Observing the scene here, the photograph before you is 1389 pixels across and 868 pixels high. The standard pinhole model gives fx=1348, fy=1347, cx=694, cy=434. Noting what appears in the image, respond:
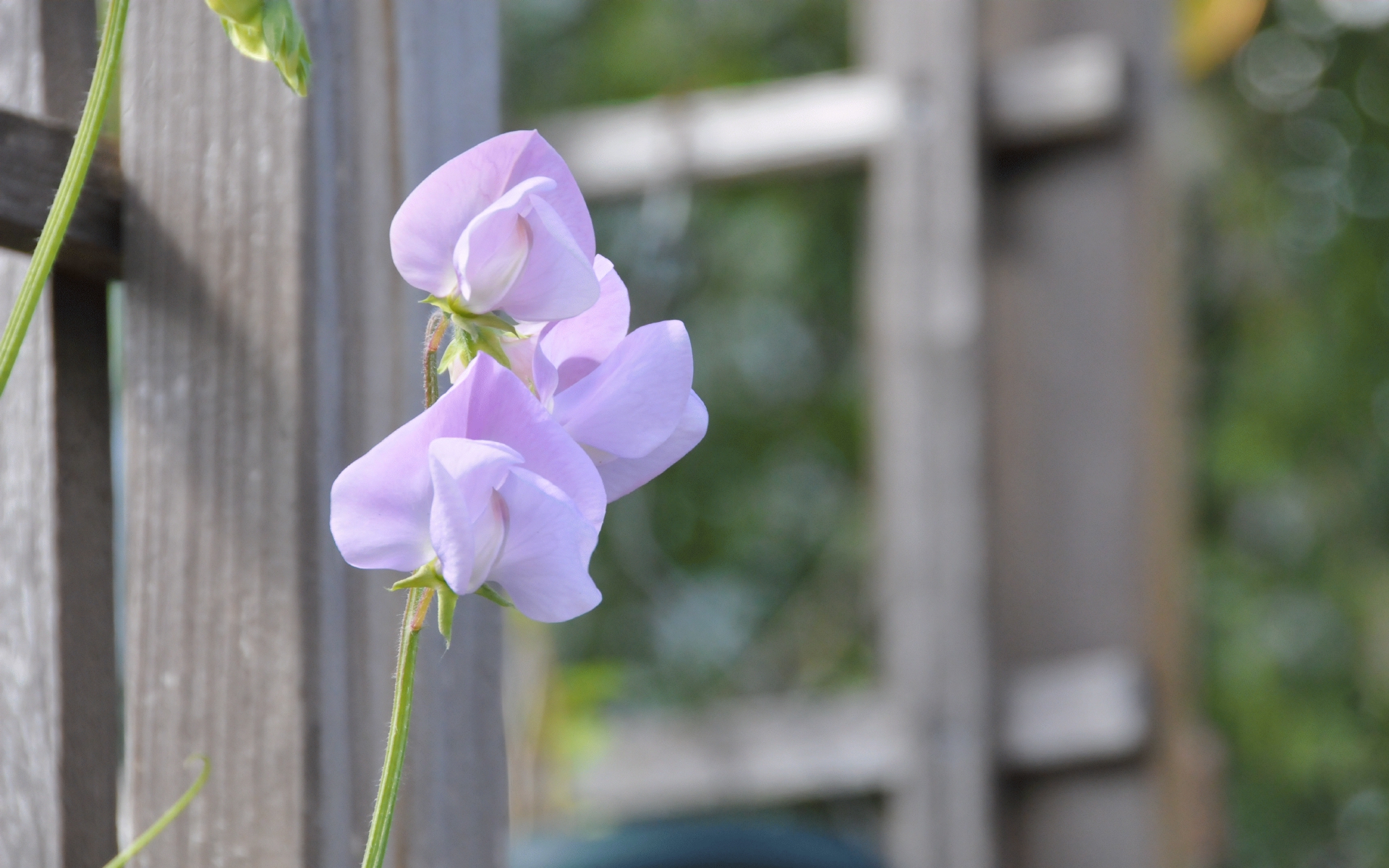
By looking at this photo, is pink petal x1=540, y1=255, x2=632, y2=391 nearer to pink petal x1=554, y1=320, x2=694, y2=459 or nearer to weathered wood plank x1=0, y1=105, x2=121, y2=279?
pink petal x1=554, y1=320, x2=694, y2=459

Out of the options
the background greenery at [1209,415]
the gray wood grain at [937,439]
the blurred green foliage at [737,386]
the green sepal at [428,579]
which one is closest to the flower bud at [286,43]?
the green sepal at [428,579]

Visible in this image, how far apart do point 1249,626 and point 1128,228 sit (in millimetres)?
2128

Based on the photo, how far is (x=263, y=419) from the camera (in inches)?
15.6

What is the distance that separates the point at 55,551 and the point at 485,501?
0.22 meters

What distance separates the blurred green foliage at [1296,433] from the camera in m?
3.21

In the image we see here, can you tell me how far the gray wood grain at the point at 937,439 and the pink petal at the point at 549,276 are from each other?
1240 mm

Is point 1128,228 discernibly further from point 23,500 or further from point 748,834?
point 23,500

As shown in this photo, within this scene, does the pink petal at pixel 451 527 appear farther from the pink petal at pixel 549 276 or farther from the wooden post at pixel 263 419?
the wooden post at pixel 263 419

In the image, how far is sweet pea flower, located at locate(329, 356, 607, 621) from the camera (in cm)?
Answer: 23

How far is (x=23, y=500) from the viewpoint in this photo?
404 mm

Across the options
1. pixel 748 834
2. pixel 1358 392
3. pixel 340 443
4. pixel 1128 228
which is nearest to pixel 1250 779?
pixel 1358 392

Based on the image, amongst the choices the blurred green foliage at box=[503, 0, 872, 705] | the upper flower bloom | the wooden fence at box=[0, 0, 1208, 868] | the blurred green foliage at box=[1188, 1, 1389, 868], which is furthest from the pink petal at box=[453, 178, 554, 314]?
the blurred green foliage at box=[1188, 1, 1389, 868]

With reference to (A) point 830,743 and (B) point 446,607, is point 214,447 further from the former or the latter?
(A) point 830,743

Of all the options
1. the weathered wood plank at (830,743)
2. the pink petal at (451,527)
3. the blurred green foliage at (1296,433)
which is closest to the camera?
the pink petal at (451,527)
